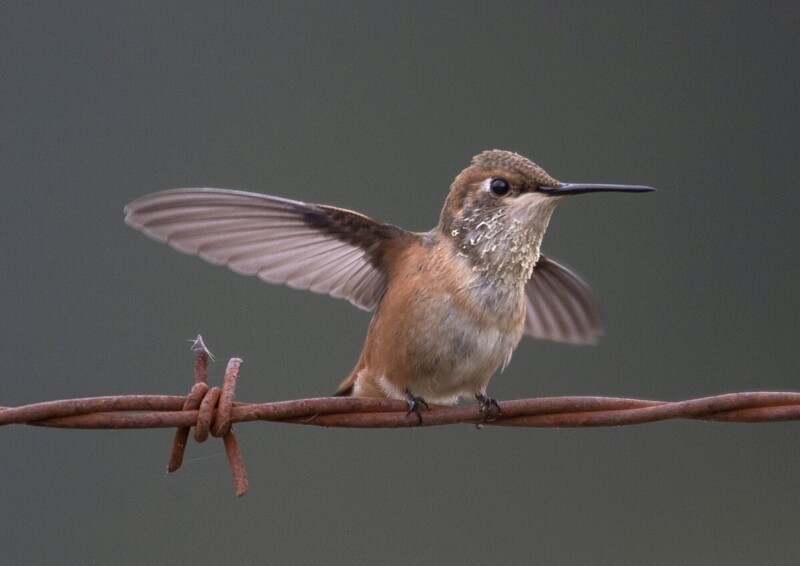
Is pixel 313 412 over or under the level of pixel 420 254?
under

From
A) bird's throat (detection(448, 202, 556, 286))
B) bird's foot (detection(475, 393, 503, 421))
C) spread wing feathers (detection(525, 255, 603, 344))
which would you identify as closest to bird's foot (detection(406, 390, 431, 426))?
bird's foot (detection(475, 393, 503, 421))

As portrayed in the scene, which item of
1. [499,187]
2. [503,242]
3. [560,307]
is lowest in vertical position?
[560,307]

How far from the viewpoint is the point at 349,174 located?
7078mm

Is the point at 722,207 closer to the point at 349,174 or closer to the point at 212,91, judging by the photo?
the point at 349,174

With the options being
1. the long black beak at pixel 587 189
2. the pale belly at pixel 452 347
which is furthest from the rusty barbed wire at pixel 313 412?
the long black beak at pixel 587 189

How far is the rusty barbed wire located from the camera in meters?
2.34

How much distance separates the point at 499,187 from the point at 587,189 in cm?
32

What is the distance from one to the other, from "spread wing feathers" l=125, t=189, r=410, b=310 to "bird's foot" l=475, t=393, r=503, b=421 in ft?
1.85

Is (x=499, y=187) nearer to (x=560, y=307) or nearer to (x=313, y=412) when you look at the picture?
(x=560, y=307)

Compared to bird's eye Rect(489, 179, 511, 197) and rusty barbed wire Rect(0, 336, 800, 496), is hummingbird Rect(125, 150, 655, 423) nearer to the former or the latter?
bird's eye Rect(489, 179, 511, 197)

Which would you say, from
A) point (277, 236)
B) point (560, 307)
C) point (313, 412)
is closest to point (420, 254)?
point (277, 236)

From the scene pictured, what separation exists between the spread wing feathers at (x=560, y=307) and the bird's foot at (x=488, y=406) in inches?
29.0

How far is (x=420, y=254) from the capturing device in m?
3.49

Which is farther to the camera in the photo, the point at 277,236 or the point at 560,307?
the point at 560,307
